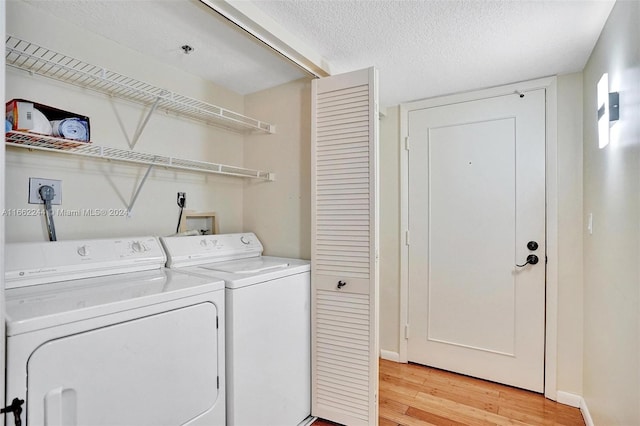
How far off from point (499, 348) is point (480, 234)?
33.5 inches

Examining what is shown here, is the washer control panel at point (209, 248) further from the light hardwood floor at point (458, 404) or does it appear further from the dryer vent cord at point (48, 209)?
the light hardwood floor at point (458, 404)

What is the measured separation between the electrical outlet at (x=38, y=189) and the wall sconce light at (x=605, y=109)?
8.54 ft

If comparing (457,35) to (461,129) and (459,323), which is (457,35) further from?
(459,323)

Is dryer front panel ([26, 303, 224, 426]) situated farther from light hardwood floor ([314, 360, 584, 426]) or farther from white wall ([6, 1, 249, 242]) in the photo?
light hardwood floor ([314, 360, 584, 426])

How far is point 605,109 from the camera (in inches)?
65.3

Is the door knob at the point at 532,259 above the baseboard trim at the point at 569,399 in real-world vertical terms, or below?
above

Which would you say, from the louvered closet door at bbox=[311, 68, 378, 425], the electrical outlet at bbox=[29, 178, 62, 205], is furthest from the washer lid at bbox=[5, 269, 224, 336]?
the louvered closet door at bbox=[311, 68, 378, 425]

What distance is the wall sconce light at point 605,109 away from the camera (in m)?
1.50

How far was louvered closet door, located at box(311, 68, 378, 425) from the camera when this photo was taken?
6.34 feet

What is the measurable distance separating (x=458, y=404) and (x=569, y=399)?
737 mm

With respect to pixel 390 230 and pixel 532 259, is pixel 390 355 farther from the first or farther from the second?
pixel 532 259

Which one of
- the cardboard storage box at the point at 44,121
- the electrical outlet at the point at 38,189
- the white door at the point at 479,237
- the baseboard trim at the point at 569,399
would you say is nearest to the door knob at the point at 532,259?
the white door at the point at 479,237

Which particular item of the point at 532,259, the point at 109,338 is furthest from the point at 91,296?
the point at 532,259

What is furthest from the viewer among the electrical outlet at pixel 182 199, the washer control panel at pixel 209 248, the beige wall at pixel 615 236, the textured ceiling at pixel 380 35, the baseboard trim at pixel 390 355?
the baseboard trim at pixel 390 355
